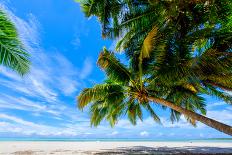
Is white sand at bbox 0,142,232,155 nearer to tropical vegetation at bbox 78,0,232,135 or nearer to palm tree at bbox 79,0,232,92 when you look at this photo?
tropical vegetation at bbox 78,0,232,135

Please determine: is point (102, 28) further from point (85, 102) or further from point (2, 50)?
point (2, 50)

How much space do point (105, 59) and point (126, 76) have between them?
3.81 feet

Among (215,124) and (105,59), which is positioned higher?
(105,59)

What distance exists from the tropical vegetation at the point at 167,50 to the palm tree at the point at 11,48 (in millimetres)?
5580

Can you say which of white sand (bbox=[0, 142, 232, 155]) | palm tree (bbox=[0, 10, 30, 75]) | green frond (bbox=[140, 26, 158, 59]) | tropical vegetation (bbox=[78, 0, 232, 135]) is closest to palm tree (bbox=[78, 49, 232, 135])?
tropical vegetation (bbox=[78, 0, 232, 135])

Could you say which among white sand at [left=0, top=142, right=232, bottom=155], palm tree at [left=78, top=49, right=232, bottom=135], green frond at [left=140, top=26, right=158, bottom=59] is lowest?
white sand at [left=0, top=142, right=232, bottom=155]

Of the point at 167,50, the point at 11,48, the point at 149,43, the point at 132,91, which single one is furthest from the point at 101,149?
the point at 11,48

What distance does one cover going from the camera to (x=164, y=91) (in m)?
11.8

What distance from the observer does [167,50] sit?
976 centimetres

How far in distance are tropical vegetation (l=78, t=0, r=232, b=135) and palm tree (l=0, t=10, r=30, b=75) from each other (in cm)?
558

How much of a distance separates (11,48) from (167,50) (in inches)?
277

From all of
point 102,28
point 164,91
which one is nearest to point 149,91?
point 164,91

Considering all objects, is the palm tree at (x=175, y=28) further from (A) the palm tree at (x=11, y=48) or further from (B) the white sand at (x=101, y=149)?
(B) the white sand at (x=101, y=149)

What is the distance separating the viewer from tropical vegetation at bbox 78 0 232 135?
9.04m
